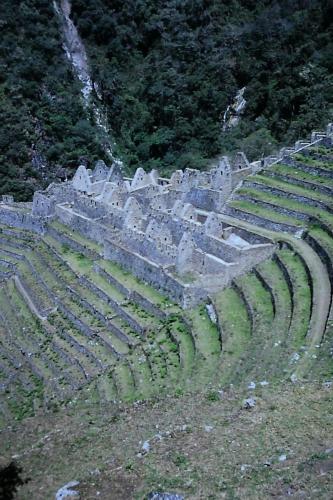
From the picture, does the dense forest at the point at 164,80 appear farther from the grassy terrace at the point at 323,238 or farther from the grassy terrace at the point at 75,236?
the grassy terrace at the point at 323,238

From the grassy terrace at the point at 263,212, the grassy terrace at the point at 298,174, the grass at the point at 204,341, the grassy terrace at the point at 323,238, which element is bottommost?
the grass at the point at 204,341

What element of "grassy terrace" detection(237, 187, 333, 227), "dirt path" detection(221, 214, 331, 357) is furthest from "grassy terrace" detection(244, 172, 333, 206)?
"dirt path" detection(221, 214, 331, 357)

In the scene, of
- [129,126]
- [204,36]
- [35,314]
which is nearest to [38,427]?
[35,314]

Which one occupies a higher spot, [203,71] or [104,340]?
[203,71]

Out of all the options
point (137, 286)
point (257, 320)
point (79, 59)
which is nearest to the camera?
point (257, 320)

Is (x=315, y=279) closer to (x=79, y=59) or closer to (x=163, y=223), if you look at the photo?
(x=163, y=223)

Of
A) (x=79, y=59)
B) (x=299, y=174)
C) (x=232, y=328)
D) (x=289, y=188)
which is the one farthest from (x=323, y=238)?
(x=79, y=59)

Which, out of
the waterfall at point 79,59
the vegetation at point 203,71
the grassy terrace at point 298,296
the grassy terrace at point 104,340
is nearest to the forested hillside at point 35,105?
the waterfall at point 79,59

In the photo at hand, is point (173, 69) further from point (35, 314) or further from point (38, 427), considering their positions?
point (38, 427)
